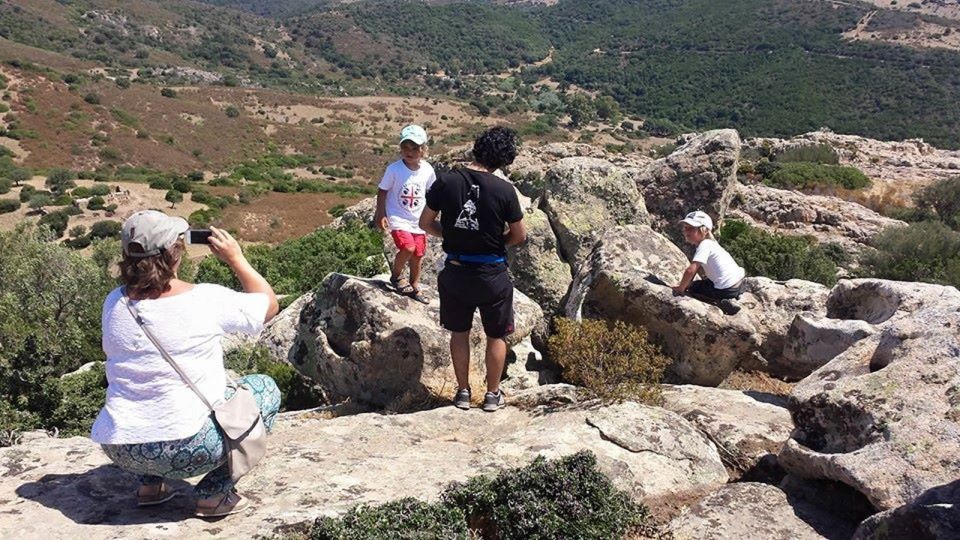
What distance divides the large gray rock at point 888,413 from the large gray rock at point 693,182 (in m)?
6.23

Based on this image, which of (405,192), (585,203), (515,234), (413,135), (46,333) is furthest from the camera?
(585,203)

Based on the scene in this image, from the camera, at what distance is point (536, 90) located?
152 metres

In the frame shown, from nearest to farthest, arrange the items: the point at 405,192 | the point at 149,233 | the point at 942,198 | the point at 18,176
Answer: the point at 149,233
the point at 405,192
the point at 942,198
the point at 18,176

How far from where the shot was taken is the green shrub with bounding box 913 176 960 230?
84.4 ft

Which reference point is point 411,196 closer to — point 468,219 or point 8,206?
point 468,219

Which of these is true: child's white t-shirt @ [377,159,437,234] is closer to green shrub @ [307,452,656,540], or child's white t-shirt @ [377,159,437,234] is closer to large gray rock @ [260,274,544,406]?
large gray rock @ [260,274,544,406]

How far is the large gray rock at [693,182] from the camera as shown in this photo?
11.4 metres

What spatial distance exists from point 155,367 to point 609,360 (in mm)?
4105

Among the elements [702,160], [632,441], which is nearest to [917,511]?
[632,441]

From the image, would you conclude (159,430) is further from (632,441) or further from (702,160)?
(702,160)

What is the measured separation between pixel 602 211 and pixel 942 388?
561cm

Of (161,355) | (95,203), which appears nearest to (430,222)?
(161,355)

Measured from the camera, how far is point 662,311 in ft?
22.9

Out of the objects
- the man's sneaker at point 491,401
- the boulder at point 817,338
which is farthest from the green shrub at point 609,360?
the boulder at point 817,338
